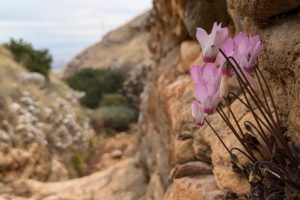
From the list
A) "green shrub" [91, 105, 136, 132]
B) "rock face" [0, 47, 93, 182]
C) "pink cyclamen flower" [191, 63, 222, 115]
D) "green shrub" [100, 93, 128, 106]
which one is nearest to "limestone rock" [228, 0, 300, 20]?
"pink cyclamen flower" [191, 63, 222, 115]

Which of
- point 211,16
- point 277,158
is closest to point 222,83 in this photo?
point 277,158

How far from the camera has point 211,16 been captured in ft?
11.6

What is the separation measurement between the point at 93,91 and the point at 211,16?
45.9 ft

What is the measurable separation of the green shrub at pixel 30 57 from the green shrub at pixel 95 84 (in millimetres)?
4603

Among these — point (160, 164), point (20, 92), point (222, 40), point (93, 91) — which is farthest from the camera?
point (93, 91)

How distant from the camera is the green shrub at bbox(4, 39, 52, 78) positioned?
11.7 m

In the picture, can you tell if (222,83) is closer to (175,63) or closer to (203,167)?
(203,167)

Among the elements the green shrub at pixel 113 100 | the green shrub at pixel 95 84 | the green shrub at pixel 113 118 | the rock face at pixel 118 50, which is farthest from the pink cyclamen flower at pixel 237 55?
the rock face at pixel 118 50

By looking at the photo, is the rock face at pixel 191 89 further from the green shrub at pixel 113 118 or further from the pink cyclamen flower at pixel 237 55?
the green shrub at pixel 113 118

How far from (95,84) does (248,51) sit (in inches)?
633

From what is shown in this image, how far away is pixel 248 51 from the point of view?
5.80ft

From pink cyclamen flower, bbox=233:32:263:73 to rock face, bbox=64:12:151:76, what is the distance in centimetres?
1705

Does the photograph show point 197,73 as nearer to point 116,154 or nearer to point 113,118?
point 116,154

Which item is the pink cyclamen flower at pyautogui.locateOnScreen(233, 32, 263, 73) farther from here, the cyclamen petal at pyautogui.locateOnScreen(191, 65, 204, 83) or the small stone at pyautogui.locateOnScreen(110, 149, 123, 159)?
the small stone at pyautogui.locateOnScreen(110, 149, 123, 159)
